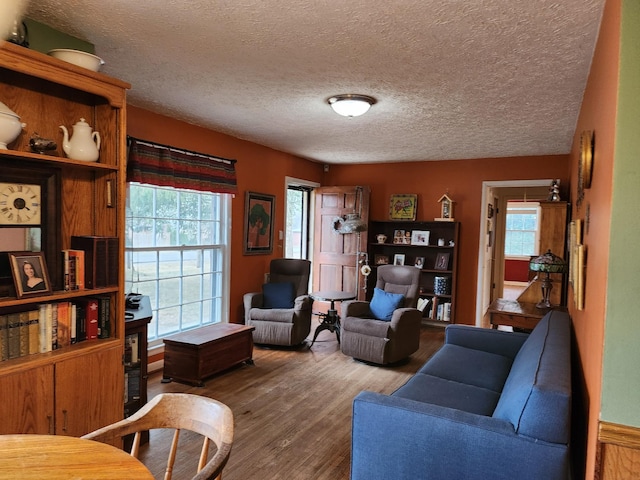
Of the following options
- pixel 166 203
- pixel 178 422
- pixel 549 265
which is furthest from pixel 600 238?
pixel 166 203

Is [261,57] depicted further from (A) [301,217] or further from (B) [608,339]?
(A) [301,217]

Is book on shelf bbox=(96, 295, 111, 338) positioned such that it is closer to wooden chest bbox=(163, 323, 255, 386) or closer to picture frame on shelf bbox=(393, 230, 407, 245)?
wooden chest bbox=(163, 323, 255, 386)

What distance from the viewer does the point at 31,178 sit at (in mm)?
2180

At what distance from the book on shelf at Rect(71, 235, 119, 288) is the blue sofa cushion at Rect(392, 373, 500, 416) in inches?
69.2

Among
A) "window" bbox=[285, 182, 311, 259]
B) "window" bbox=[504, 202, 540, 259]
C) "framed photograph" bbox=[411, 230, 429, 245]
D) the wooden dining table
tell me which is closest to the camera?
the wooden dining table

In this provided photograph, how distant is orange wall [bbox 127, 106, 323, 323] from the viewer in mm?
4005

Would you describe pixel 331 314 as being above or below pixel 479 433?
below

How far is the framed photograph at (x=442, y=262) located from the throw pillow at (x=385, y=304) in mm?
1579

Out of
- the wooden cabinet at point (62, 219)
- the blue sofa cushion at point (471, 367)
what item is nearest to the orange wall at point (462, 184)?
the blue sofa cushion at point (471, 367)

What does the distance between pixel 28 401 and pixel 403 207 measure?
524 centimetres

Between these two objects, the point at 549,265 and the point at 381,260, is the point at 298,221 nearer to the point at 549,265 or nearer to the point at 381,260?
the point at 381,260

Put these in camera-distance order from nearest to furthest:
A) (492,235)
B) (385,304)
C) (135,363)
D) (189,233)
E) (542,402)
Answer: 1. (542,402)
2. (135,363)
3. (189,233)
4. (385,304)
5. (492,235)

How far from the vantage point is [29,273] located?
6.80 feet

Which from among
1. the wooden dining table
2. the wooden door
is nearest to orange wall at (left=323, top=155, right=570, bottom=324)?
the wooden door
